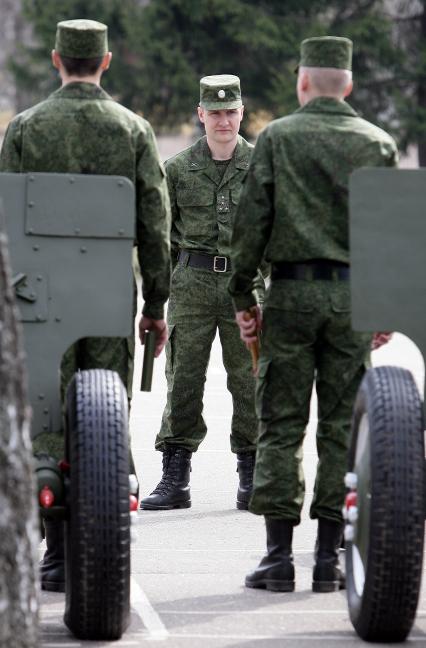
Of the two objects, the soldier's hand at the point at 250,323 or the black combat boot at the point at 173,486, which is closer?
the soldier's hand at the point at 250,323

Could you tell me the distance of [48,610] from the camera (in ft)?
19.8

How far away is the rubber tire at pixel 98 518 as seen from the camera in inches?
210

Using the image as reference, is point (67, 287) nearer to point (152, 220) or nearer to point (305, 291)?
point (152, 220)

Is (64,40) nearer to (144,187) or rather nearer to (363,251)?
(144,187)

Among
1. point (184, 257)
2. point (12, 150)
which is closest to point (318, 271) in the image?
point (12, 150)

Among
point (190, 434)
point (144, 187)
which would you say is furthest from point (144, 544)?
point (144, 187)

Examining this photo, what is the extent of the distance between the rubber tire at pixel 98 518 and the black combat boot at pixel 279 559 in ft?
3.55

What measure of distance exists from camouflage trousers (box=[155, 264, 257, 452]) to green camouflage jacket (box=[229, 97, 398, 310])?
224 centimetres

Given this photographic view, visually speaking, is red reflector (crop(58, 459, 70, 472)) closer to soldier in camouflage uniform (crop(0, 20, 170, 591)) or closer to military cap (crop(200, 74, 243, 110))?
soldier in camouflage uniform (crop(0, 20, 170, 591))

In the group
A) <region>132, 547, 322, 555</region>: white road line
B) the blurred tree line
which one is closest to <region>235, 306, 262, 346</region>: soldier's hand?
<region>132, 547, 322, 555</region>: white road line

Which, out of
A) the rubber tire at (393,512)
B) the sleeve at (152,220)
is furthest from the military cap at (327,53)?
the rubber tire at (393,512)

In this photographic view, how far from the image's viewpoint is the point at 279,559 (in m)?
6.47

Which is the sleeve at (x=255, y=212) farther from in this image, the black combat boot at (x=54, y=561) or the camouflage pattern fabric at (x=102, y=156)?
the black combat boot at (x=54, y=561)

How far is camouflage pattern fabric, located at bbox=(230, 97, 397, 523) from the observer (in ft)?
20.3
